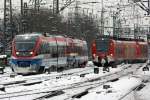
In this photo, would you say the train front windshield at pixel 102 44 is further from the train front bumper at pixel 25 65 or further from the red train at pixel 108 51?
the train front bumper at pixel 25 65

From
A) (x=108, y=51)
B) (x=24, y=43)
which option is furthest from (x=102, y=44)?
(x=24, y=43)

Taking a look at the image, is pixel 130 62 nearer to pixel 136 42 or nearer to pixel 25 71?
pixel 136 42

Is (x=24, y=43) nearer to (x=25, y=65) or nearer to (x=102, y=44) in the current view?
(x=25, y=65)

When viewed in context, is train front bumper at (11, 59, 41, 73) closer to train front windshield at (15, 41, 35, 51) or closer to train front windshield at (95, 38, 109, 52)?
train front windshield at (15, 41, 35, 51)

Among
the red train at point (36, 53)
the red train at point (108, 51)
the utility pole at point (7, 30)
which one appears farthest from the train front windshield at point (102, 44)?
the utility pole at point (7, 30)

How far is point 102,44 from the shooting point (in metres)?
52.2

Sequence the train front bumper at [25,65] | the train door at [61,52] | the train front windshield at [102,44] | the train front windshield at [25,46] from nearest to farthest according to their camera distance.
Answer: the train front bumper at [25,65], the train front windshield at [25,46], the train door at [61,52], the train front windshield at [102,44]

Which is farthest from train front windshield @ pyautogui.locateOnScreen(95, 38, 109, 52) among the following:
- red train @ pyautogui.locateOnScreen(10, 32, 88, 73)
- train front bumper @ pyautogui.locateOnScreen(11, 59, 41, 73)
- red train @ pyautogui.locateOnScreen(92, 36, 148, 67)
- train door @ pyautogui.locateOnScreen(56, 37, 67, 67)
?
train front bumper @ pyautogui.locateOnScreen(11, 59, 41, 73)

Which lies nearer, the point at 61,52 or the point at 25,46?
the point at 25,46

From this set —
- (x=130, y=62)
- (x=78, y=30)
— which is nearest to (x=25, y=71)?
(x=130, y=62)

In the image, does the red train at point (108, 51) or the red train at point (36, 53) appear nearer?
the red train at point (36, 53)

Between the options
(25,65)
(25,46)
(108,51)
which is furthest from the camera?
(108,51)

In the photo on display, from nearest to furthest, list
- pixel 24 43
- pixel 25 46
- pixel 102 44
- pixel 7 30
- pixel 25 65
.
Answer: pixel 25 65 < pixel 25 46 < pixel 24 43 < pixel 102 44 < pixel 7 30

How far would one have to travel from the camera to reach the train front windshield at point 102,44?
5200cm
